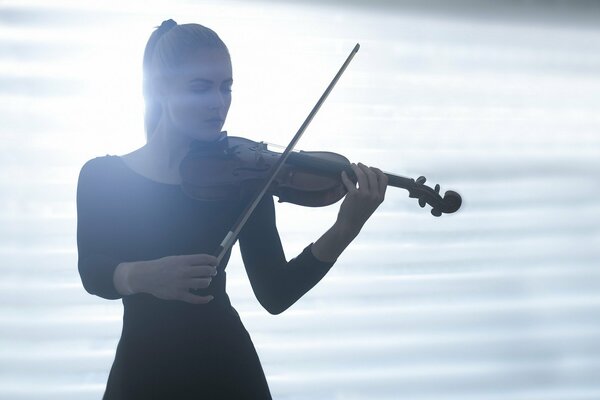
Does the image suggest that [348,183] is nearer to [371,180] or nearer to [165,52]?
[371,180]

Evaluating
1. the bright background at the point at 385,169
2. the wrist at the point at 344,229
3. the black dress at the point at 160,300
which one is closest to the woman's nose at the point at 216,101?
the black dress at the point at 160,300

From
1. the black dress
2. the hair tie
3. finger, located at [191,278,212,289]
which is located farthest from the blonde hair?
finger, located at [191,278,212,289]

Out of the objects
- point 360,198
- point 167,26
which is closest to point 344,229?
point 360,198

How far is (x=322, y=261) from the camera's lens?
3.64 feet

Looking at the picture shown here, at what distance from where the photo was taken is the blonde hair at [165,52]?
1117 mm

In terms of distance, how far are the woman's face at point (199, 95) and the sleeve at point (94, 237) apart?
0.13 meters

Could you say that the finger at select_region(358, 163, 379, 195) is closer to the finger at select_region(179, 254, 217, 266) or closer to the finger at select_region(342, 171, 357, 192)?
the finger at select_region(342, 171, 357, 192)

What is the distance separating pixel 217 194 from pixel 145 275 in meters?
0.18

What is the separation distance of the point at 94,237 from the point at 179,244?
111mm

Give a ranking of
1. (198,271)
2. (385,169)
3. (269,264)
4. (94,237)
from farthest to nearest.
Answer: (385,169)
(269,264)
(94,237)
(198,271)

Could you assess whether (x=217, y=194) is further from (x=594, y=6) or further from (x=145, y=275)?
(x=594, y=6)

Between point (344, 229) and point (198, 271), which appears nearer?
point (198, 271)

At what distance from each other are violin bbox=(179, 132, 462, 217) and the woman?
16 millimetres

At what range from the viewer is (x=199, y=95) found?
1114 mm
